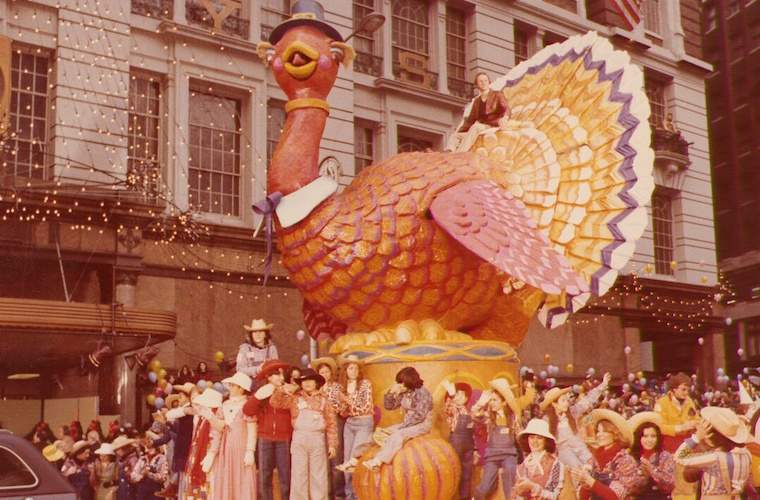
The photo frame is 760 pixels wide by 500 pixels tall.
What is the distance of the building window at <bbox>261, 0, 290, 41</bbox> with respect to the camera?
57.0 ft

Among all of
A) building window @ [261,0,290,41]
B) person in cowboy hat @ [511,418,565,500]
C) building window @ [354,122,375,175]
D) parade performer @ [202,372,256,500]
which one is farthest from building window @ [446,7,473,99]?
person in cowboy hat @ [511,418,565,500]

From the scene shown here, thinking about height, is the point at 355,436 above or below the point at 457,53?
below

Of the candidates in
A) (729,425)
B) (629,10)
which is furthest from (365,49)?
(729,425)

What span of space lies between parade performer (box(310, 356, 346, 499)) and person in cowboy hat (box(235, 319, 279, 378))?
900 mm

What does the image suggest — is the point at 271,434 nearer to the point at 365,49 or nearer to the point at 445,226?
the point at 445,226

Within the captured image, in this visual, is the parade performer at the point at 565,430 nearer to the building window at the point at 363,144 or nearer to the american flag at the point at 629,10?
the building window at the point at 363,144

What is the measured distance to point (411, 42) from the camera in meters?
19.4

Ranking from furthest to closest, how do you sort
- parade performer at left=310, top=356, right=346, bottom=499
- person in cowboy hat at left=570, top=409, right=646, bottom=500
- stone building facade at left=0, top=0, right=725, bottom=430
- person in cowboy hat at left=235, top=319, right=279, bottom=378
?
stone building facade at left=0, top=0, right=725, bottom=430 < person in cowboy hat at left=235, top=319, right=279, bottom=378 < parade performer at left=310, top=356, right=346, bottom=499 < person in cowboy hat at left=570, top=409, right=646, bottom=500

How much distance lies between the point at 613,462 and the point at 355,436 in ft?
6.95

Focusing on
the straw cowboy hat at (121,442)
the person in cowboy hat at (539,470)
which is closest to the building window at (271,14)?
the straw cowboy hat at (121,442)

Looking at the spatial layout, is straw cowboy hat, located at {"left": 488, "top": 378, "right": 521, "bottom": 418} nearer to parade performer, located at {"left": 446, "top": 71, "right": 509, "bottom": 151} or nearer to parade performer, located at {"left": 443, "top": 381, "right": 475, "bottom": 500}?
parade performer, located at {"left": 443, "top": 381, "right": 475, "bottom": 500}

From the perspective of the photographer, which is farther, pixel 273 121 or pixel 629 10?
pixel 629 10

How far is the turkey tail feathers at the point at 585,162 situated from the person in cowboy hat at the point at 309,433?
2125mm

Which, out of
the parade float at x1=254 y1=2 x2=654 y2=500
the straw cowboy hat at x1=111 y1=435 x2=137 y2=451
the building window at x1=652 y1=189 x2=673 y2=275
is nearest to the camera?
the parade float at x1=254 y1=2 x2=654 y2=500
